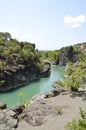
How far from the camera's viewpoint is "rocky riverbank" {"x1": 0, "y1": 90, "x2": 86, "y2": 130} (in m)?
12.1

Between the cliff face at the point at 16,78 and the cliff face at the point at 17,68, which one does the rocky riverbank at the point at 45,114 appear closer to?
the cliff face at the point at 17,68

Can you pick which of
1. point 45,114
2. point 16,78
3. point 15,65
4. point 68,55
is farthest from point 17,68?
point 68,55

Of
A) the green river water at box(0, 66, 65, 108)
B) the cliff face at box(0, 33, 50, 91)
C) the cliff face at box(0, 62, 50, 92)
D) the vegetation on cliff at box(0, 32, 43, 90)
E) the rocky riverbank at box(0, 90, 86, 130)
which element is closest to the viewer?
the rocky riverbank at box(0, 90, 86, 130)

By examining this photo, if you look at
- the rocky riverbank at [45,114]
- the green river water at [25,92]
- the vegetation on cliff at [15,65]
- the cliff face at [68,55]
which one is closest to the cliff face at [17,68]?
the vegetation on cliff at [15,65]

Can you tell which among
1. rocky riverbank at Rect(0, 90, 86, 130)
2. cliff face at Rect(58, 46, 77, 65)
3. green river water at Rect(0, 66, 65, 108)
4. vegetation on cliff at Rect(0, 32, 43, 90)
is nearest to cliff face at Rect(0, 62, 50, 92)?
vegetation on cliff at Rect(0, 32, 43, 90)

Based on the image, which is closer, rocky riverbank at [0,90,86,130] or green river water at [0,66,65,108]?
rocky riverbank at [0,90,86,130]

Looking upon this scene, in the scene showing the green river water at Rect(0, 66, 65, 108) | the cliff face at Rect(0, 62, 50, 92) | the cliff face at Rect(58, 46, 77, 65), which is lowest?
the green river water at Rect(0, 66, 65, 108)

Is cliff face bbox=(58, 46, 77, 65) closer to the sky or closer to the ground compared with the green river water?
closer to the sky

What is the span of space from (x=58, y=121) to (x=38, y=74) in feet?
147

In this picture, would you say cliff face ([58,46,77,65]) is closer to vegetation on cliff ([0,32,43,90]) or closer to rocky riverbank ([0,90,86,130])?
vegetation on cliff ([0,32,43,90])

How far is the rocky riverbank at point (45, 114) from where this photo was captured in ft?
39.5

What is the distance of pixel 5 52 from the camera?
5138 centimetres

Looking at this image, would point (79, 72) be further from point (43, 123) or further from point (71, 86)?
point (43, 123)

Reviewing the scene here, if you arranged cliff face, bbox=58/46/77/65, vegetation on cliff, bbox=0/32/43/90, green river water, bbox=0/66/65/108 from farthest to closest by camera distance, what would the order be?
cliff face, bbox=58/46/77/65 → vegetation on cliff, bbox=0/32/43/90 → green river water, bbox=0/66/65/108
